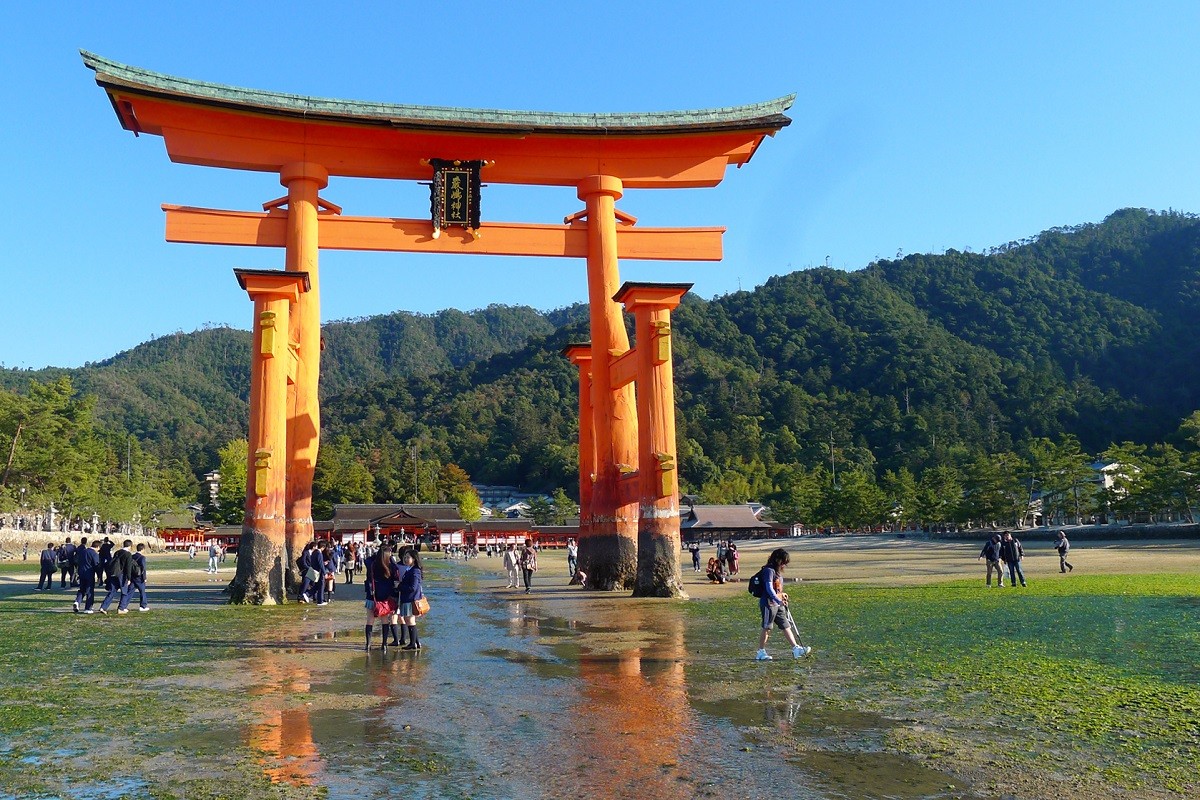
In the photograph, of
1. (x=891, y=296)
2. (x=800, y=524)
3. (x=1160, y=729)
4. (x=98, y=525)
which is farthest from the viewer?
(x=891, y=296)

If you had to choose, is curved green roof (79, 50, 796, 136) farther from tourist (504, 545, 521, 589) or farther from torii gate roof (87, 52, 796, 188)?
tourist (504, 545, 521, 589)

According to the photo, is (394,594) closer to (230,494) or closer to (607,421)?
(607,421)

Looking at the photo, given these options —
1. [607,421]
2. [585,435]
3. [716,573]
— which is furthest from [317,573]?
[716,573]

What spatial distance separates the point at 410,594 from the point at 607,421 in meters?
11.3

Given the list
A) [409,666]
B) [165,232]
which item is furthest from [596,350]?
[409,666]

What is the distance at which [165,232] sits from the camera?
837 inches

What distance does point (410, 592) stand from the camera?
1215cm

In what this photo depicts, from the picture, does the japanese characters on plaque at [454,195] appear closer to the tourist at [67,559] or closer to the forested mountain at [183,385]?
the tourist at [67,559]

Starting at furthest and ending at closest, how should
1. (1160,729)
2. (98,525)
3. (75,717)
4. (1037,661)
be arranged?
(98,525), (1037,661), (75,717), (1160,729)

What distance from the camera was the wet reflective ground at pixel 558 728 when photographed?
564cm

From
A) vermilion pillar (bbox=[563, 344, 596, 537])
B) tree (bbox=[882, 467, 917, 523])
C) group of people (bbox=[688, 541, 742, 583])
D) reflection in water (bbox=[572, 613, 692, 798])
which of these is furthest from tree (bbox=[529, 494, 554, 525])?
reflection in water (bbox=[572, 613, 692, 798])

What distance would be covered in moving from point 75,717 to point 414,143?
1751 cm

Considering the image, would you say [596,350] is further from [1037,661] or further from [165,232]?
[1037,661]

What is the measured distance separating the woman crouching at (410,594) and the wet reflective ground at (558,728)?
0.28m
